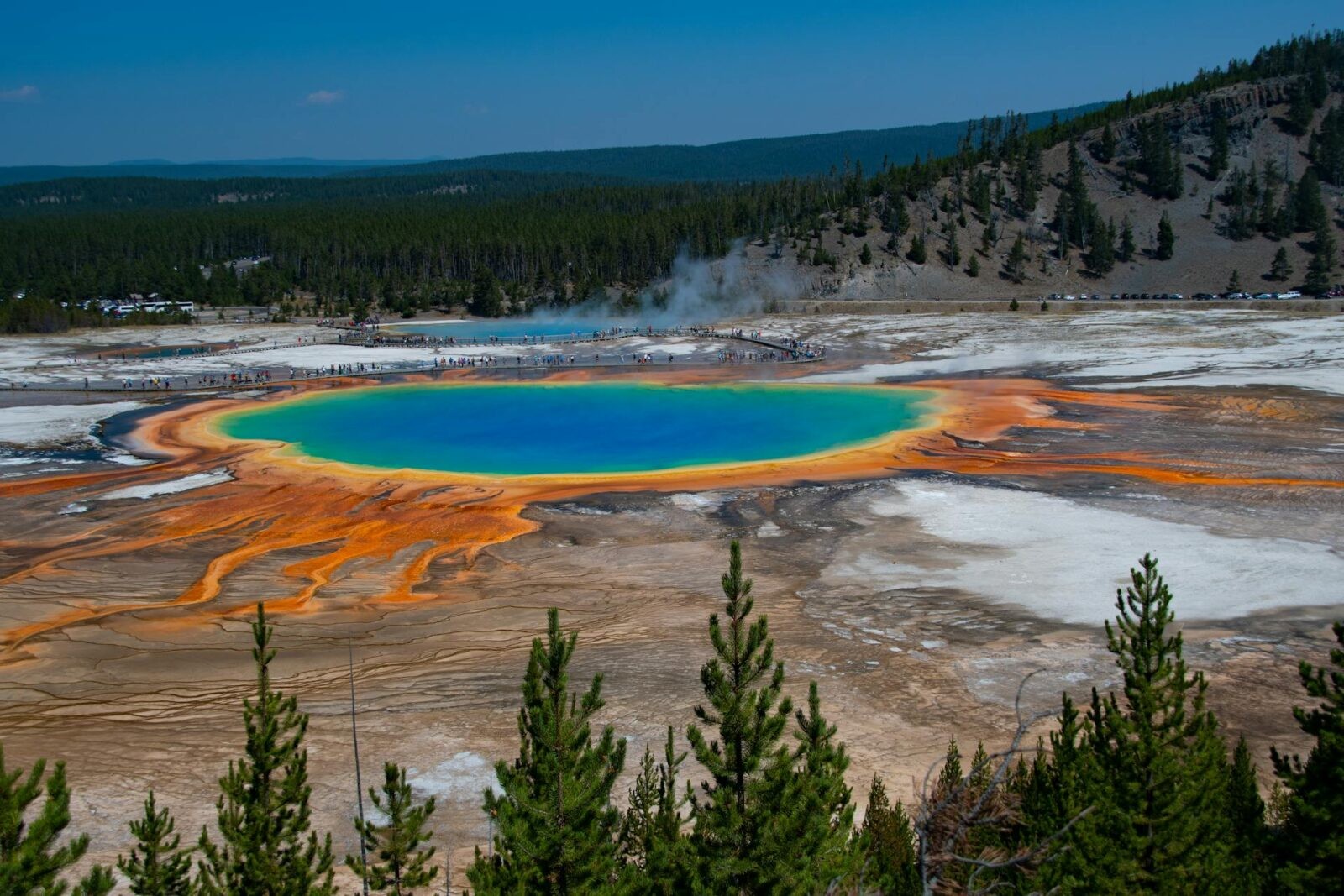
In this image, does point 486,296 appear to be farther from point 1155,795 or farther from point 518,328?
point 1155,795

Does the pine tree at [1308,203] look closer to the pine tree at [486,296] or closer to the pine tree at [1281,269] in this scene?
the pine tree at [1281,269]

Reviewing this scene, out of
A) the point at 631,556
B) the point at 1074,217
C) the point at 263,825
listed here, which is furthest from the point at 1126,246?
the point at 263,825

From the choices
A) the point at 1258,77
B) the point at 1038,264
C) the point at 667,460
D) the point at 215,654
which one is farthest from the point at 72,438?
the point at 1258,77

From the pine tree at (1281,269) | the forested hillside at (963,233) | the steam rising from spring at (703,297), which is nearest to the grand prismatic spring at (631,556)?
the steam rising from spring at (703,297)

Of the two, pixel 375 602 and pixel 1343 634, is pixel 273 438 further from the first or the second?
pixel 1343 634

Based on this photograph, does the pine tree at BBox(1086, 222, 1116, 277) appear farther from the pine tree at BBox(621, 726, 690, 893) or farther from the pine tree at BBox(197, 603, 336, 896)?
the pine tree at BBox(197, 603, 336, 896)

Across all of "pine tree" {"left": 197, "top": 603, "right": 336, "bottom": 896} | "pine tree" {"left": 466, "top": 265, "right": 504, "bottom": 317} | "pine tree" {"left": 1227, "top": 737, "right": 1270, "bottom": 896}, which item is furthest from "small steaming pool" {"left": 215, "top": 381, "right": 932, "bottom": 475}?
"pine tree" {"left": 466, "top": 265, "right": 504, "bottom": 317}
